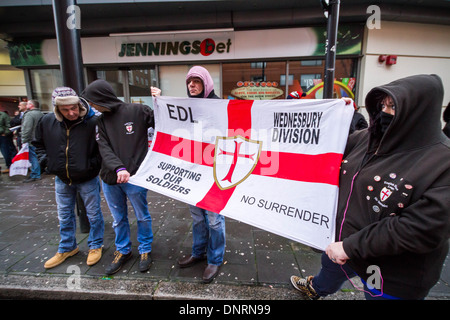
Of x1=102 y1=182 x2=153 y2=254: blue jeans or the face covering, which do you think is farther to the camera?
x1=102 y1=182 x2=153 y2=254: blue jeans

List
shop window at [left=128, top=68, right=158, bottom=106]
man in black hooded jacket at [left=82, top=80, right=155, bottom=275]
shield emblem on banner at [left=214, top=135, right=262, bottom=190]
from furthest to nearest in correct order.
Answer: shop window at [left=128, top=68, right=158, bottom=106], man in black hooded jacket at [left=82, top=80, right=155, bottom=275], shield emblem on banner at [left=214, top=135, right=262, bottom=190]

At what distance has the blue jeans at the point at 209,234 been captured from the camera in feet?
8.27

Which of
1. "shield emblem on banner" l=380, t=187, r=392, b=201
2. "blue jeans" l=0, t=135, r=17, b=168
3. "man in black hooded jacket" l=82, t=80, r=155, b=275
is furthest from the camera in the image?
"blue jeans" l=0, t=135, r=17, b=168

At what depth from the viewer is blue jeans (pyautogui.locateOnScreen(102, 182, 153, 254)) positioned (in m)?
2.70

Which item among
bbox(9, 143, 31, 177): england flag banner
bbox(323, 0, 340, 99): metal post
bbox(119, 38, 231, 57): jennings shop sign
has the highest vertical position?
bbox(119, 38, 231, 57): jennings shop sign

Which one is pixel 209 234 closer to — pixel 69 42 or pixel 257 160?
pixel 257 160

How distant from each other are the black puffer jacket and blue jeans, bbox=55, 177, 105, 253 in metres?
0.12

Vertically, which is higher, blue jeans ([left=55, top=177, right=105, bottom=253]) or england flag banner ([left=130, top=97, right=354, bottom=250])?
england flag banner ([left=130, top=97, right=354, bottom=250])

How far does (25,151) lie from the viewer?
16.4 ft

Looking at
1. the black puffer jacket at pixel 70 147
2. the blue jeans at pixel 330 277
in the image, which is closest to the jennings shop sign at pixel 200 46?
the black puffer jacket at pixel 70 147

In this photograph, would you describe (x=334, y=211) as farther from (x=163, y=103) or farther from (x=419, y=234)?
(x=163, y=103)

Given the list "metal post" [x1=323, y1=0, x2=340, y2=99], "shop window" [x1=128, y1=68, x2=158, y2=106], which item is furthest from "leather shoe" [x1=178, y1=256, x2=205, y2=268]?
"shop window" [x1=128, y1=68, x2=158, y2=106]

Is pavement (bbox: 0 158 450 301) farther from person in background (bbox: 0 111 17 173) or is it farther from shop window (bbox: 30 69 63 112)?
shop window (bbox: 30 69 63 112)
